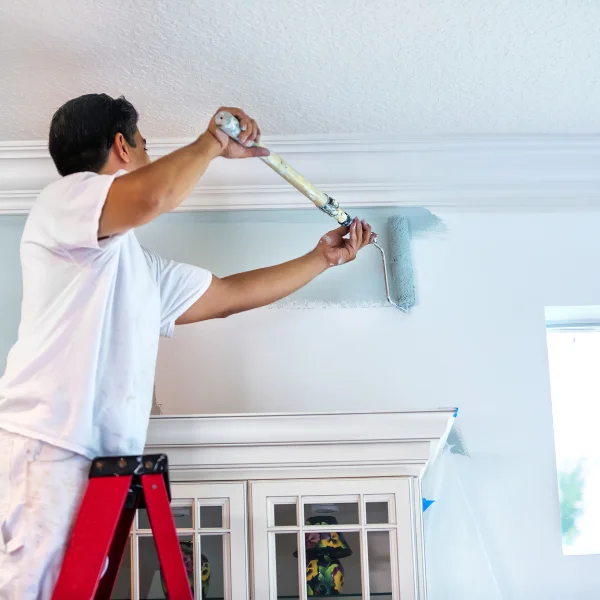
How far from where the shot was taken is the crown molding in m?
2.11

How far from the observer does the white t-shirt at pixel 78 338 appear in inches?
48.9

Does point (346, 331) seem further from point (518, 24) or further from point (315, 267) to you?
point (518, 24)

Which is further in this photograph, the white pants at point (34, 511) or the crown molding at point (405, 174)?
the crown molding at point (405, 174)

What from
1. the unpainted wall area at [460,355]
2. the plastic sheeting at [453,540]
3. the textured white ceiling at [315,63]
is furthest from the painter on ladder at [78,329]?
the plastic sheeting at [453,540]

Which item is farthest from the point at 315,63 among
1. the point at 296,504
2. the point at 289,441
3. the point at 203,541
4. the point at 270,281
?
the point at 203,541

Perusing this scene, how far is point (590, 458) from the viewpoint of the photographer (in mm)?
2207

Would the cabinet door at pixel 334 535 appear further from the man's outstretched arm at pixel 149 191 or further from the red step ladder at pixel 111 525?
the man's outstretched arm at pixel 149 191

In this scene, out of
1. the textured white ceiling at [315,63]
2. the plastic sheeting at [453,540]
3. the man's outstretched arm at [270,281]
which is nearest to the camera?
the textured white ceiling at [315,63]

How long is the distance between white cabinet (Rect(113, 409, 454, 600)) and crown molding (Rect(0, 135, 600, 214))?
29.3 inches

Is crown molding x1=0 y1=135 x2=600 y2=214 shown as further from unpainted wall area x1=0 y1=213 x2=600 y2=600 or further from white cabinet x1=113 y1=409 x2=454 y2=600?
white cabinet x1=113 y1=409 x2=454 y2=600

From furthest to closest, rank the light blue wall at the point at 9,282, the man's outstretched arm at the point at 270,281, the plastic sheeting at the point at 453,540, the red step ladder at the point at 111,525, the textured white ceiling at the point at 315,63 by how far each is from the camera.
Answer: the light blue wall at the point at 9,282
the plastic sheeting at the point at 453,540
the man's outstretched arm at the point at 270,281
the textured white ceiling at the point at 315,63
the red step ladder at the point at 111,525

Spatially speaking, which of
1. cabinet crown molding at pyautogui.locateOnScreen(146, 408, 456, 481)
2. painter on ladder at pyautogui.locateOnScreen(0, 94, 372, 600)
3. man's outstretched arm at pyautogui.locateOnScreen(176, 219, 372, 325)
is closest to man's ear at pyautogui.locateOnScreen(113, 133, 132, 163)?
painter on ladder at pyautogui.locateOnScreen(0, 94, 372, 600)

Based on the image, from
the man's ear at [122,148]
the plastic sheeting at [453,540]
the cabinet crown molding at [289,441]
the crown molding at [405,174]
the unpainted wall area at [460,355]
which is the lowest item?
the plastic sheeting at [453,540]

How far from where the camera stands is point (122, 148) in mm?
1470
